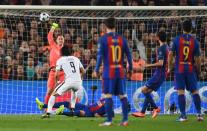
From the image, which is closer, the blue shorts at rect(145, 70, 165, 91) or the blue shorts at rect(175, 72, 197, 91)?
the blue shorts at rect(175, 72, 197, 91)

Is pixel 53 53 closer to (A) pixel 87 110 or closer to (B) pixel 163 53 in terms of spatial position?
(A) pixel 87 110

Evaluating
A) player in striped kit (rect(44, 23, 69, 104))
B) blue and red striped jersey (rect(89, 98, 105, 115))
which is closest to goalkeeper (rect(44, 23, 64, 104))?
player in striped kit (rect(44, 23, 69, 104))

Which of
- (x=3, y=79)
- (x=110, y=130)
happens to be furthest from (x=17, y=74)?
(x=110, y=130)

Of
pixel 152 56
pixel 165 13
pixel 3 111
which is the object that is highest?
pixel 165 13

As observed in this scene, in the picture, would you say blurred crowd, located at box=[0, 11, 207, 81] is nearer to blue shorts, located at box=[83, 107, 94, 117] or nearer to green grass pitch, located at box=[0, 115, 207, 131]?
blue shorts, located at box=[83, 107, 94, 117]

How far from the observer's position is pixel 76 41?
20.1m

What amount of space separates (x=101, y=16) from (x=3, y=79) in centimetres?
337

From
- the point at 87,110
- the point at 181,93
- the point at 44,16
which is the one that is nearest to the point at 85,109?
the point at 87,110

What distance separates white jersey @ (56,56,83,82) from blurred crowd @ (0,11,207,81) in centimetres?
245

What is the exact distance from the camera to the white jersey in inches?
666

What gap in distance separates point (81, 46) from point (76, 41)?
0.22 meters

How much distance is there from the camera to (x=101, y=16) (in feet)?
66.8

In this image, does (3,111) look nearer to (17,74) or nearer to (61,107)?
(17,74)

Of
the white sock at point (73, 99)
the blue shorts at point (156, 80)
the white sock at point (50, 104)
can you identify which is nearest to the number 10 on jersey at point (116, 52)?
the blue shorts at point (156, 80)
